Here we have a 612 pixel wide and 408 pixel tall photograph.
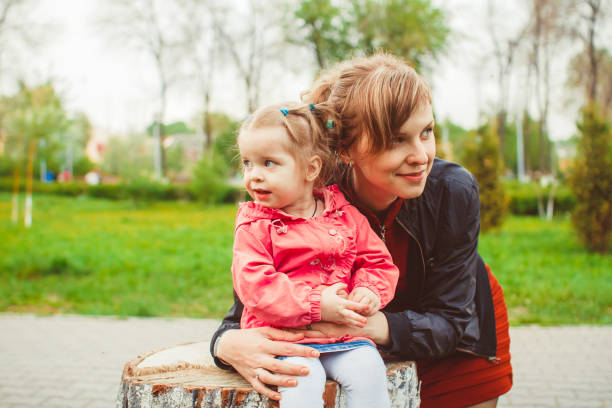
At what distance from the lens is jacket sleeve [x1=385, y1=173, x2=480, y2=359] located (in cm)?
207

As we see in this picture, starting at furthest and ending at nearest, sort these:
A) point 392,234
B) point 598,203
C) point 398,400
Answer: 1. point 598,203
2. point 392,234
3. point 398,400

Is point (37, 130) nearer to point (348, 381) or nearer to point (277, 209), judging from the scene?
point (277, 209)

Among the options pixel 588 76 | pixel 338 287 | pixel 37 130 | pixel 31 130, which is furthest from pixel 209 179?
pixel 338 287

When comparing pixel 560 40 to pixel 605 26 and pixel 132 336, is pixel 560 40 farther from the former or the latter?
pixel 132 336

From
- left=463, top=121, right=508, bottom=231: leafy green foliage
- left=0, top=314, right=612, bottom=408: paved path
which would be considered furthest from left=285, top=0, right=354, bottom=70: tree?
left=0, top=314, right=612, bottom=408: paved path

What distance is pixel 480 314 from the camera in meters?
2.38

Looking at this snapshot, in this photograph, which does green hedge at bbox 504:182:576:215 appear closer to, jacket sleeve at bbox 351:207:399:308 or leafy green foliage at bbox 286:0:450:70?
leafy green foliage at bbox 286:0:450:70

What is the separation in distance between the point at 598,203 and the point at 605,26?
52.6ft

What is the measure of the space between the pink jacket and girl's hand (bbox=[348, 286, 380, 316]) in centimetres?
3

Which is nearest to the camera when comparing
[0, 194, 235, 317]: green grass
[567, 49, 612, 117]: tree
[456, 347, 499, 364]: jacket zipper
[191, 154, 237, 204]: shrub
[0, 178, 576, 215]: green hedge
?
[456, 347, 499, 364]: jacket zipper

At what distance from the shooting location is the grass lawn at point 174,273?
7.26m

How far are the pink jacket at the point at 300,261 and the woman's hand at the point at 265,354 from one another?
0.05m

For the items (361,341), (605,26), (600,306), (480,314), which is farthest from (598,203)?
(605,26)

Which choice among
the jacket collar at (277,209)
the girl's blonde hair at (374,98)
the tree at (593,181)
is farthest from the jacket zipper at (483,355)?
the tree at (593,181)
